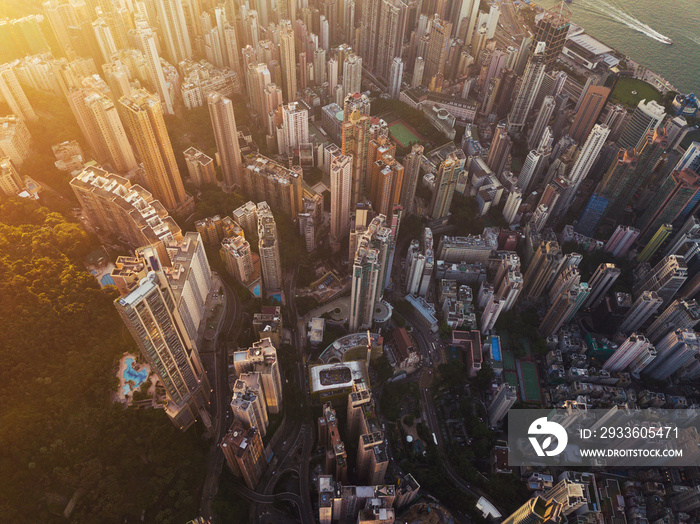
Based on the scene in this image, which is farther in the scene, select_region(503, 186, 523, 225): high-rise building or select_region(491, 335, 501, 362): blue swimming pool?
select_region(503, 186, 523, 225): high-rise building

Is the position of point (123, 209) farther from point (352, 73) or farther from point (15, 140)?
point (352, 73)

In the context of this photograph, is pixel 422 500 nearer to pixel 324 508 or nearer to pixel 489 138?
pixel 324 508

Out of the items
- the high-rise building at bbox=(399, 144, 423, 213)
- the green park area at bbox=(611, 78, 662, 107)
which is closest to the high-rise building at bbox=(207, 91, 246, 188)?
the high-rise building at bbox=(399, 144, 423, 213)

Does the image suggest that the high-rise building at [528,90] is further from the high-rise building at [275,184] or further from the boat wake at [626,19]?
the boat wake at [626,19]

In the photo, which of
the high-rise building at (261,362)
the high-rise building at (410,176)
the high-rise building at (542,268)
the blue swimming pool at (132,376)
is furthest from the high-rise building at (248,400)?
the high-rise building at (542,268)

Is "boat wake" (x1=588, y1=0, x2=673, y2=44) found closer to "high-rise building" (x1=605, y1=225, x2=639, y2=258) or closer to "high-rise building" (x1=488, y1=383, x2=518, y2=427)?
"high-rise building" (x1=605, y1=225, x2=639, y2=258)

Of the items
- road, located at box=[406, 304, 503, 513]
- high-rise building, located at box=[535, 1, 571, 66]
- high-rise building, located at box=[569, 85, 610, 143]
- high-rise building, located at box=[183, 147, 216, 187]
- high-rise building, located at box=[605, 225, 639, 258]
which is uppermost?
high-rise building, located at box=[535, 1, 571, 66]

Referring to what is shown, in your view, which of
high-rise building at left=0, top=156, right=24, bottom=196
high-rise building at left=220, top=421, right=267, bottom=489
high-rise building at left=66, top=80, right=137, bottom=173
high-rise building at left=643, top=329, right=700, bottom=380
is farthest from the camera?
high-rise building at left=66, top=80, right=137, bottom=173
